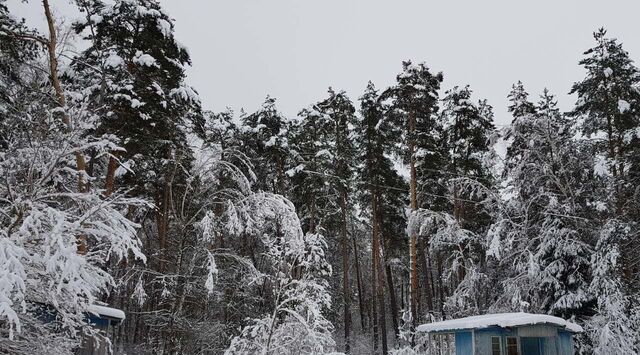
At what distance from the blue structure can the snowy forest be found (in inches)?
72.3

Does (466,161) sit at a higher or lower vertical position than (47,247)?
higher

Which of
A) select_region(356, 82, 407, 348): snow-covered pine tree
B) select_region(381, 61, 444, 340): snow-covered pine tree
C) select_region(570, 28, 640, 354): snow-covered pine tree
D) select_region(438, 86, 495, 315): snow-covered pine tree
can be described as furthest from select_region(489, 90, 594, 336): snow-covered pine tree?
select_region(356, 82, 407, 348): snow-covered pine tree

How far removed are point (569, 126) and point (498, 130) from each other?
3548 mm

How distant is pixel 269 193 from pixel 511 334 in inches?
339

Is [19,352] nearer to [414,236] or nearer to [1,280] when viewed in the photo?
[1,280]

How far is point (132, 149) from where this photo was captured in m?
15.4

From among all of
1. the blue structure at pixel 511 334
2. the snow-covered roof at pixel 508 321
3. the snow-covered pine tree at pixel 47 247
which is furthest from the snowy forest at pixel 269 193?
the snow-covered roof at pixel 508 321

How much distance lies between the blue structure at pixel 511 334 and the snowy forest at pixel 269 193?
1836 millimetres

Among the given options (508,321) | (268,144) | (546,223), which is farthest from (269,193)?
(546,223)

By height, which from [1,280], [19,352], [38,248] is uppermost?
[38,248]

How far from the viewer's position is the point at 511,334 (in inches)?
589

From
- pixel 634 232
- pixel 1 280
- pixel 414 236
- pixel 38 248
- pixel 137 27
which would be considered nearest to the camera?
pixel 1 280

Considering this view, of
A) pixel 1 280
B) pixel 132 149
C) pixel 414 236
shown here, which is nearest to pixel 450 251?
pixel 414 236

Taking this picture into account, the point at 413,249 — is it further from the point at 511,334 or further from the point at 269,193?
the point at 269,193
